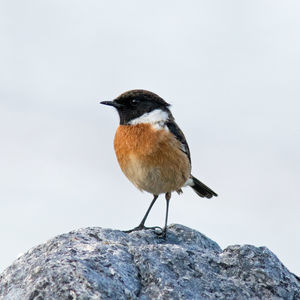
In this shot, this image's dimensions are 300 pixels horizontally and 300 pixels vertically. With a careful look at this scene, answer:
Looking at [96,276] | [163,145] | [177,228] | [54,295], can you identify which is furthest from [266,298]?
[163,145]

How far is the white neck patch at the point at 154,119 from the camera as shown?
9.02 meters

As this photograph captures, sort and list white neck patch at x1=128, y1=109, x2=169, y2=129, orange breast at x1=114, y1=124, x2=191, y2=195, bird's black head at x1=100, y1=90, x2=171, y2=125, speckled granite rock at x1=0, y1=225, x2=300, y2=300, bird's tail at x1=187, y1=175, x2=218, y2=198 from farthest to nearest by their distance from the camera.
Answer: bird's tail at x1=187, y1=175, x2=218, y2=198
bird's black head at x1=100, y1=90, x2=171, y2=125
white neck patch at x1=128, y1=109, x2=169, y2=129
orange breast at x1=114, y1=124, x2=191, y2=195
speckled granite rock at x1=0, y1=225, x2=300, y2=300

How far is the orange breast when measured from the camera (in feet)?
28.5

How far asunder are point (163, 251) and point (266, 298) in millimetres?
960

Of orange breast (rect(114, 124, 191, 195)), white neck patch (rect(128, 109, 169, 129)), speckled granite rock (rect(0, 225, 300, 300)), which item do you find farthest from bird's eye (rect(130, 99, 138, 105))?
speckled granite rock (rect(0, 225, 300, 300))

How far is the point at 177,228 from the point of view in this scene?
7984 millimetres

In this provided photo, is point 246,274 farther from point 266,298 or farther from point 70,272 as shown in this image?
point 70,272

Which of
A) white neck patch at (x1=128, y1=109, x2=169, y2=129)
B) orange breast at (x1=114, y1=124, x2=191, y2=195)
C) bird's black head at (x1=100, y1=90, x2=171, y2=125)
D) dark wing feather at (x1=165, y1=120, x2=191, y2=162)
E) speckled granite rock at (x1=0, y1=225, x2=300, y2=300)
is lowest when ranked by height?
speckled granite rock at (x1=0, y1=225, x2=300, y2=300)

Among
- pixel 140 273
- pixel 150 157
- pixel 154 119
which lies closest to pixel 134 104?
pixel 154 119

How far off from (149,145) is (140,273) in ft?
11.8

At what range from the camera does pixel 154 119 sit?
29.8ft

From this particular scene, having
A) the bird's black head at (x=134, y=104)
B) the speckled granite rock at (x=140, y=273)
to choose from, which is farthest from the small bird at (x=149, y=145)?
the speckled granite rock at (x=140, y=273)

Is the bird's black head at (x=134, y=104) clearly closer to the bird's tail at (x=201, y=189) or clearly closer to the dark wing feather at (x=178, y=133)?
the dark wing feather at (x=178, y=133)

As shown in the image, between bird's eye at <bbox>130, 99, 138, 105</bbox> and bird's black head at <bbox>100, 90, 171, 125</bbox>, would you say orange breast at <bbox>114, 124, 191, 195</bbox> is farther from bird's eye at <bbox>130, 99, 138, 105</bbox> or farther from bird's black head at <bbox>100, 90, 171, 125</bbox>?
bird's eye at <bbox>130, 99, 138, 105</bbox>
